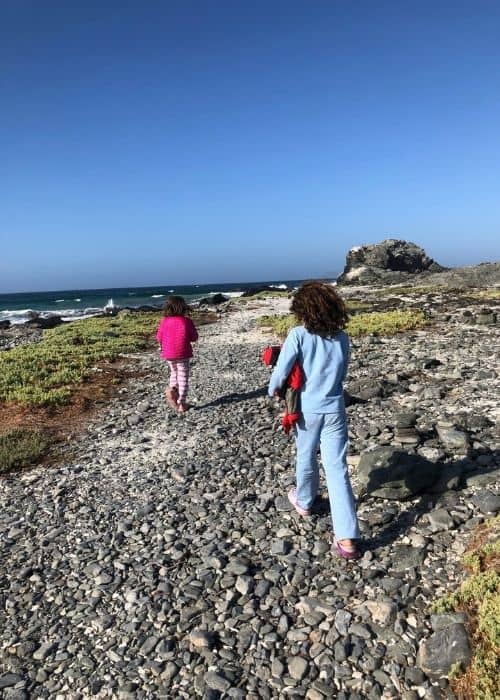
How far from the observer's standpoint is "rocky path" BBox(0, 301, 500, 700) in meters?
4.04

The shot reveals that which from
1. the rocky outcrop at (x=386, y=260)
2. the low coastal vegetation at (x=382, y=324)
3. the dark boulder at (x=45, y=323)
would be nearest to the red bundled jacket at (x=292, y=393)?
the low coastal vegetation at (x=382, y=324)

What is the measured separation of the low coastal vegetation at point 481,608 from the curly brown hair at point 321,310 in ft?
8.43

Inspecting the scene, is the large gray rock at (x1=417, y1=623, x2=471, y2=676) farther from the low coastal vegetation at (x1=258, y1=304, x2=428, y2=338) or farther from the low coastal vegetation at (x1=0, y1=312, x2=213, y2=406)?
the low coastal vegetation at (x1=258, y1=304, x2=428, y2=338)

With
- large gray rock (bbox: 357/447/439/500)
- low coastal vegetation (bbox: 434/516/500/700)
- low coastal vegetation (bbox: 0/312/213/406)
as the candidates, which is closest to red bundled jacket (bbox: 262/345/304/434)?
large gray rock (bbox: 357/447/439/500)

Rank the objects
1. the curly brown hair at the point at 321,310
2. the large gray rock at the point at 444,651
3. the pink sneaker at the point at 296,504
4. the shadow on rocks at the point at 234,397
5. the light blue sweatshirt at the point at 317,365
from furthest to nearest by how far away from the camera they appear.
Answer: the shadow on rocks at the point at 234,397
the pink sneaker at the point at 296,504
the light blue sweatshirt at the point at 317,365
the curly brown hair at the point at 321,310
the large gray rock at the point at 444,651

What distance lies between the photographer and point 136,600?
5016 millimetres

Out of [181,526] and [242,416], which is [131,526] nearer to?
[181,526]

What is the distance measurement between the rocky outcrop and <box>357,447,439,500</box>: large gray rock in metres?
64.1

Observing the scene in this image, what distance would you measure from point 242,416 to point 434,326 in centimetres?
1385

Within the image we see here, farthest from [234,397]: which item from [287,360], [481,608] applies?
[481,608]

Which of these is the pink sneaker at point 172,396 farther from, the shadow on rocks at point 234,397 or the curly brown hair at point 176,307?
the curly brown hair at point 176,307

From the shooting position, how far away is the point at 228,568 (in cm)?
539

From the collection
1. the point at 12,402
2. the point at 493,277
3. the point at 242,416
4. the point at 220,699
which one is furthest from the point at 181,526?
the point at 493,277

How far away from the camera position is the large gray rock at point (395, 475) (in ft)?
21.1
